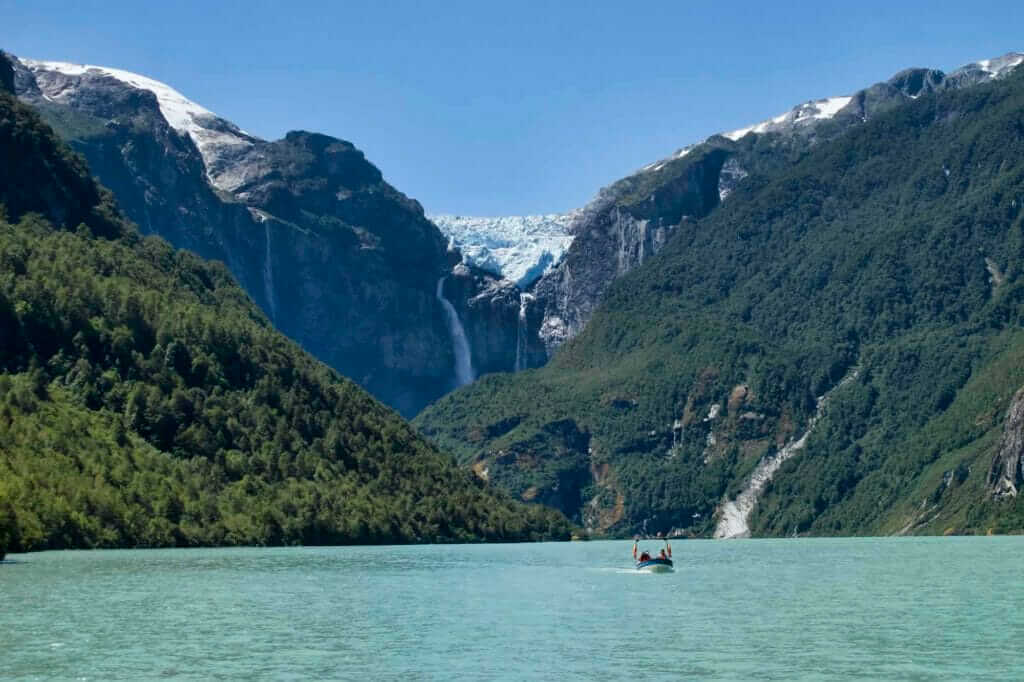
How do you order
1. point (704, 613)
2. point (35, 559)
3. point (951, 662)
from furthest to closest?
point (35, 559)
point (704, 613)
point (951, 662)

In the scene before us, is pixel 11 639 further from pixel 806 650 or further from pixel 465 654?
pixel 806 650

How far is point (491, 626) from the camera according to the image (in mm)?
116750

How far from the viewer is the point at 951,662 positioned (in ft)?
305

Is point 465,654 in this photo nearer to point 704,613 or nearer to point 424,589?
point 704,613

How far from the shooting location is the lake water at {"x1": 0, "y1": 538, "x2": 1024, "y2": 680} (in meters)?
91.8

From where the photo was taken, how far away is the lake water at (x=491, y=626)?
91.8 metres

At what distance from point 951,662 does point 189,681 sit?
43577 millimetres

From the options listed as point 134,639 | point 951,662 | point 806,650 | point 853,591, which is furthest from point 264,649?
point 853,591

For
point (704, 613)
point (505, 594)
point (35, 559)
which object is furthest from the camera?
point (35, 559)

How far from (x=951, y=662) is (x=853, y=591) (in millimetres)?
59496

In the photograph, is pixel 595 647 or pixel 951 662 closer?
pixel 951 662

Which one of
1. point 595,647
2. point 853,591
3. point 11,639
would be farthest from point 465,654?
point 853,591

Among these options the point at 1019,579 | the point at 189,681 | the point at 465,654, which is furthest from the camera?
the point at 1019,579

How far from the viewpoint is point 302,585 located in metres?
156
